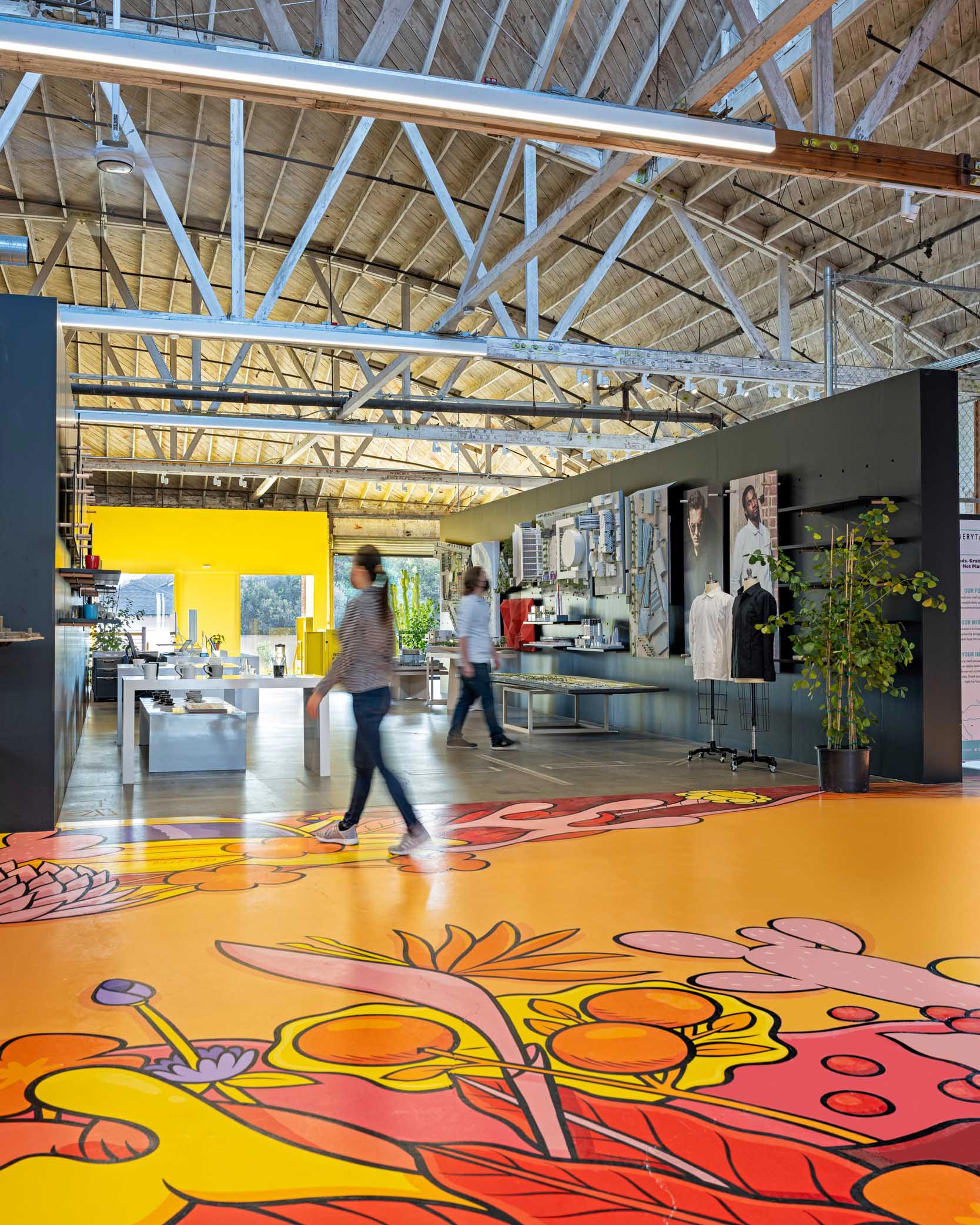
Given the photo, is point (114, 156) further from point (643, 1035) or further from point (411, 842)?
point (643, 1035)

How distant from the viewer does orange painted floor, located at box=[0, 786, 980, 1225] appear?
213 cm

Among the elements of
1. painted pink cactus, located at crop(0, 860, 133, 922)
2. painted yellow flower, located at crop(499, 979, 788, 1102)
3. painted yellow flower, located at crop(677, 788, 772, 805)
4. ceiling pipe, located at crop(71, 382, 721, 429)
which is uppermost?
ceiling pipe, located at crop(71, 382, 721, 429)

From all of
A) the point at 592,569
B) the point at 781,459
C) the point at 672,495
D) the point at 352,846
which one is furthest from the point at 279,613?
the point at 352,846

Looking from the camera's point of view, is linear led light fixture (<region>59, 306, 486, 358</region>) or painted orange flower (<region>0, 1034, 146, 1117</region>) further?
linear led light fixture (<region>59, 306, 486, 358</region>)

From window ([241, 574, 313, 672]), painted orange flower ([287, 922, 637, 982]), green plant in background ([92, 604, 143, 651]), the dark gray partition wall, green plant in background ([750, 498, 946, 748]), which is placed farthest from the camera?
window ([241, 574, 313, 672])

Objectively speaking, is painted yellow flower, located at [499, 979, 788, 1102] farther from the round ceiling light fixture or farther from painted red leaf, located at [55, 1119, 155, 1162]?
the round ceiling light fixture

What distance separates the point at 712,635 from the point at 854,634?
1.87 m

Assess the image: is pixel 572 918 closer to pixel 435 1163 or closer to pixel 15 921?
pixel 435 1163

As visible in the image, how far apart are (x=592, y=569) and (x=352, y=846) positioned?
7317 mm

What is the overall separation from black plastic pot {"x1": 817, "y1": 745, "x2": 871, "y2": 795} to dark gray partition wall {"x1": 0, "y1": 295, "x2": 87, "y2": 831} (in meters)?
4.86

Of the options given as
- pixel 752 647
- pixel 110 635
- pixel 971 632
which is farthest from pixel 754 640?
pixel 110 635

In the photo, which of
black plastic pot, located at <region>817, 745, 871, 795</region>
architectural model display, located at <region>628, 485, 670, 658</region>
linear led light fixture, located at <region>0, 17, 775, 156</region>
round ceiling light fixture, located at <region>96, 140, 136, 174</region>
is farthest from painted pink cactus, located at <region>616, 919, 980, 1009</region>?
round ceiling light fixture, located at <region>96, 140, 136, 174</region>

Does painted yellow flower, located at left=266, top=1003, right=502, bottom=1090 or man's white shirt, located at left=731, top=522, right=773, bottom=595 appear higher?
man's white shirt, located at left=731, top=522, right=773, bottom=595

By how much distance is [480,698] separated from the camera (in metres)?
9.43
